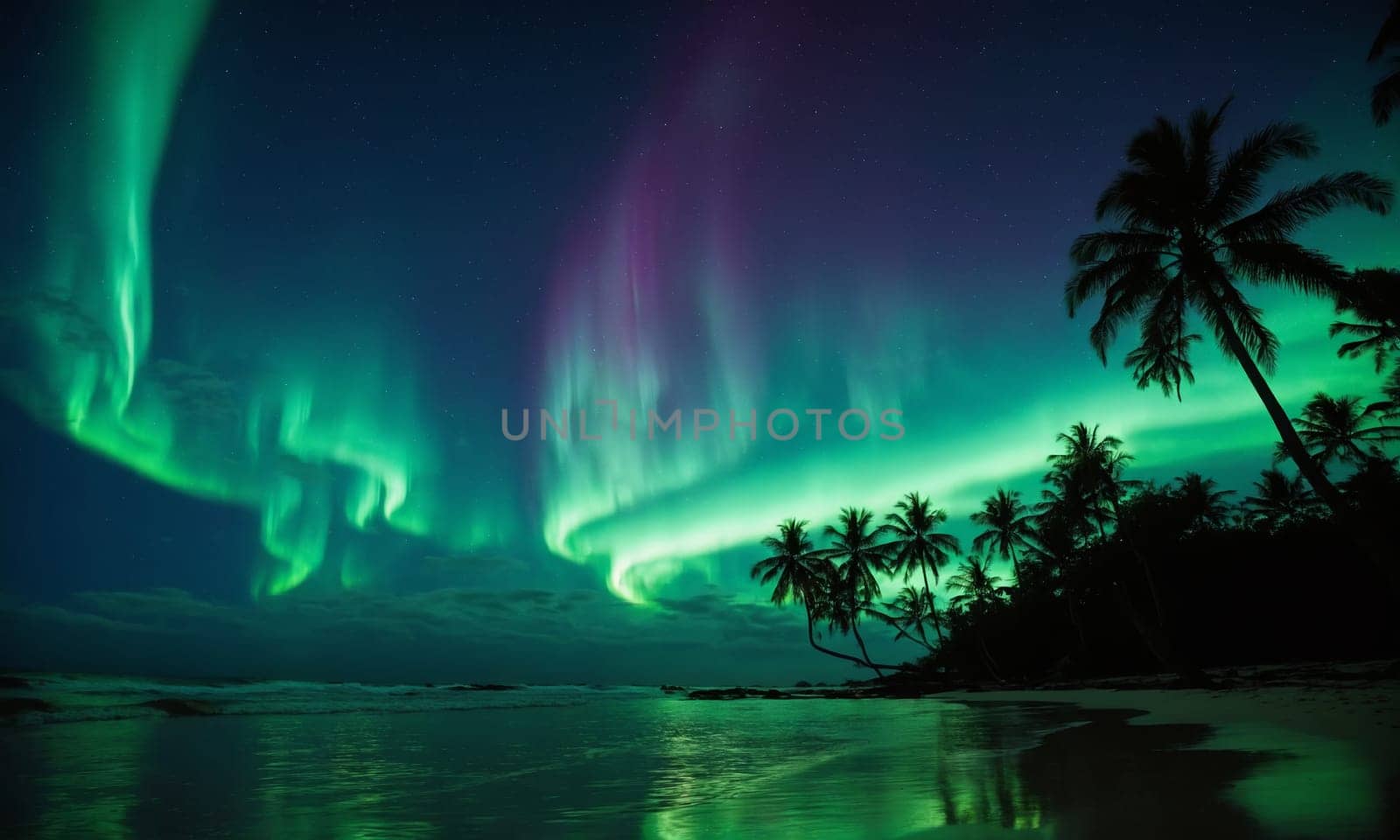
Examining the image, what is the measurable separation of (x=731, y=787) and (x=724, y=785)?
0.18 metres

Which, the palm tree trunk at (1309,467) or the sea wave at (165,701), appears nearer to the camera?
the palm tree trunk at (1309,467)

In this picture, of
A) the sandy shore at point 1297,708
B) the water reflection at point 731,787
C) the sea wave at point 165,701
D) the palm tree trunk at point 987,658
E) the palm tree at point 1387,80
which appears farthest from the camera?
the palm tree trunk at point 987,658

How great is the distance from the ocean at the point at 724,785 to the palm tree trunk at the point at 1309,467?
6298mm

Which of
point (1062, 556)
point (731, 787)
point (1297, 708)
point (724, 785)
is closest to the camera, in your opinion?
point (731, 787)

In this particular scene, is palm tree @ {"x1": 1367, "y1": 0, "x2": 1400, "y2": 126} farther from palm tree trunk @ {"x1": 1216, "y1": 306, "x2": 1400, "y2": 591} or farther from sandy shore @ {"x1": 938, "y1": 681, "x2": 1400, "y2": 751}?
sandy shore @ {"x1": 938, "y1": 681, "x2": 1400, "y2": 751}

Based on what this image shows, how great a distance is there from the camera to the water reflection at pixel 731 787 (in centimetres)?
488

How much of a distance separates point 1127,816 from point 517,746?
10.8 m

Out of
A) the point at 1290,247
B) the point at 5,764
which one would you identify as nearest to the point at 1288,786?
the point at 5,764

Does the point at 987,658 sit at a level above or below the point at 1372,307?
below

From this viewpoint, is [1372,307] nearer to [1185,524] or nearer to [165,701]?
[1185,524]

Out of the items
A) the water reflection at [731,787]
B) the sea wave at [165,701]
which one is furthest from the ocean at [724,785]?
the sea wave at [165,701]

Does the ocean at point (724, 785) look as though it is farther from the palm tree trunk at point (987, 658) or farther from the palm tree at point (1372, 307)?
the palm tree trunk at point (987, 658)

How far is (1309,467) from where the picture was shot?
1606cm

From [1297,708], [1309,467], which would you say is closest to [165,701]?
[1297,708]
